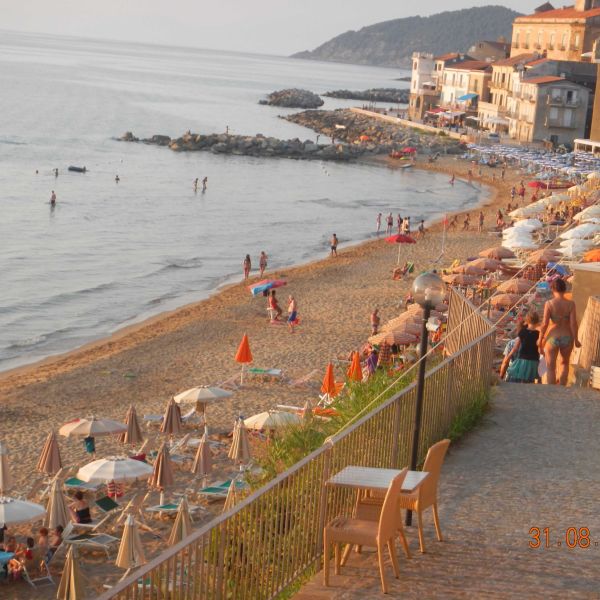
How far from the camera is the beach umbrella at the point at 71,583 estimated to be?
29.9ft

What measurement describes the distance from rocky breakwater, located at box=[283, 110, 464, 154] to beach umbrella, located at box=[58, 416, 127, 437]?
2614 inches

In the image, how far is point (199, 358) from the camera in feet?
79.1

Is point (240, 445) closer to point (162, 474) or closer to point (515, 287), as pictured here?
point (162, 474)

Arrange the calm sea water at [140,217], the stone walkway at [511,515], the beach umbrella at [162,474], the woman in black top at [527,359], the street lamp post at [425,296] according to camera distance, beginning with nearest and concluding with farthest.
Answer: the stone walkway at [511,515] < the street lamp post at [425,296] < the woman in black top at [527,359] < the beach umbrella at [162,474] < the calm sea water at [140,217]

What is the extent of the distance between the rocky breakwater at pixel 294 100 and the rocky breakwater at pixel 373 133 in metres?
26.7

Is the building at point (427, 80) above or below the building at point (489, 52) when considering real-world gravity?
below

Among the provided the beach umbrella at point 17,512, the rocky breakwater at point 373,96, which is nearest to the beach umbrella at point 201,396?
the beach umbrella at point 17,512

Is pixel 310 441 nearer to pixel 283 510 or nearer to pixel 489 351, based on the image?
pixel 283 510

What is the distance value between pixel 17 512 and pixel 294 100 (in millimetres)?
144177

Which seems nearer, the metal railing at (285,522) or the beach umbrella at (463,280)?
the metal railing at (285,522)

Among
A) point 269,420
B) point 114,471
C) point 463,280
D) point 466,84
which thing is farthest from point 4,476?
point 466,84

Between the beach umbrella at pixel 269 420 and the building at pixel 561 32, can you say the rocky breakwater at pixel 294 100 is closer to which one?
the building at pixel 561 32

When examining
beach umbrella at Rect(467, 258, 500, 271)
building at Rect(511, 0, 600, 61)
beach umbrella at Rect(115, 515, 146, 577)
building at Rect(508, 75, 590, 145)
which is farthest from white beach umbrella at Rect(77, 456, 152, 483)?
building at Rect(511, 0, 600, 61)

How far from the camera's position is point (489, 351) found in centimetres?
1125
